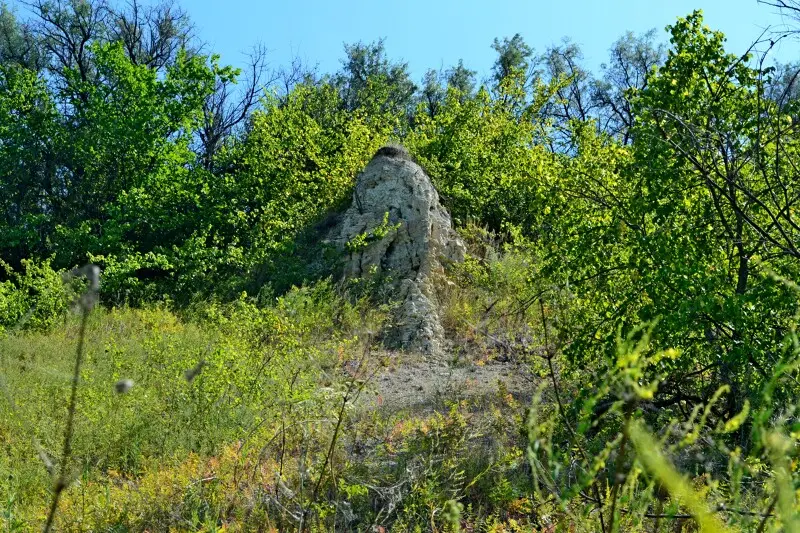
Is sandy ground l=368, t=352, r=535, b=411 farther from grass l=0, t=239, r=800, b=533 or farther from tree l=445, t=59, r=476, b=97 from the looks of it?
tree l=445, t=59, r=476, b=97

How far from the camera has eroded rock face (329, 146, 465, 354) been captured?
1226 centimetres

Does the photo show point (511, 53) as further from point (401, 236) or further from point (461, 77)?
point (401, 236)

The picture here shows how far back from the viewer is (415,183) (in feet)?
45.8

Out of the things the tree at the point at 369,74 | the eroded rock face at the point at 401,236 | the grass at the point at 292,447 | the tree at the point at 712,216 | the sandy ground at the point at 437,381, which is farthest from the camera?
the tree at the point at 369,74

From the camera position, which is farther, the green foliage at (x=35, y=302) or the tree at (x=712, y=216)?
the green foliage at (x=35, y=302)

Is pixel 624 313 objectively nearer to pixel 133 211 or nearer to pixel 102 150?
pixel 133 211

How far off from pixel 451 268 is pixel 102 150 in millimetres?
8324

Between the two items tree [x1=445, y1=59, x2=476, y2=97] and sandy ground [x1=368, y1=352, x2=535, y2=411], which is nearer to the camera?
sandy ground [x1=368, y1=352, x2=535, y2=411]

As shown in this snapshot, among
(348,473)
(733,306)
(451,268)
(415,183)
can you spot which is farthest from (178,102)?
(733,306)

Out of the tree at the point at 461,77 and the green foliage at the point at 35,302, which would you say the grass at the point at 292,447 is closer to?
the green foliage at the point at 35,302

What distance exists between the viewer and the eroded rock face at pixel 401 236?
12257mm

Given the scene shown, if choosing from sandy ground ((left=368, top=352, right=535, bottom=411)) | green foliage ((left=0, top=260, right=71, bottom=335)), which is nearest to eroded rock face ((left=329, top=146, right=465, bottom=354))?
A: sandy ground ((left=368, top=352, right=535, bottom=411))

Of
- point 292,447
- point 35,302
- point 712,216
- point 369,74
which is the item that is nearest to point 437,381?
point 292,447

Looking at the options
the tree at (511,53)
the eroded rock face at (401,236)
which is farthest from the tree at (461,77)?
the eroded rock face at (401,236)
